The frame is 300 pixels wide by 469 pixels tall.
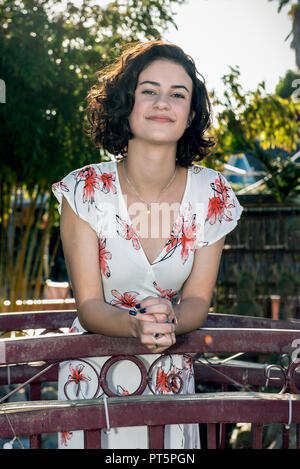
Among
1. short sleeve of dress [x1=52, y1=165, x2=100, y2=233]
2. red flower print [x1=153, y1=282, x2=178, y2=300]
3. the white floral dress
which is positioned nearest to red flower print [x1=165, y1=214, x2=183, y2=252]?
the white floral dress

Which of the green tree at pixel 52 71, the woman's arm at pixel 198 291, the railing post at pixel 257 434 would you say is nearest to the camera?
the railing post at pixel 257 434

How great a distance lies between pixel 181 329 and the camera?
4.98ft

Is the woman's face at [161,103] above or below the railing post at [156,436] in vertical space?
above

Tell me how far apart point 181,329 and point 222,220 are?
45 cm

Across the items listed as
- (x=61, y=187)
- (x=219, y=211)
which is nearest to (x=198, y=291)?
(x=219, y=211)

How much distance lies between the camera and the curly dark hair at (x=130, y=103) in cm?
185

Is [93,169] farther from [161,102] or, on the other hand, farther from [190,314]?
[190,314]

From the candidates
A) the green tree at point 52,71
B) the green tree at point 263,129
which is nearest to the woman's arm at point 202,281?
the green tree at point 52,71

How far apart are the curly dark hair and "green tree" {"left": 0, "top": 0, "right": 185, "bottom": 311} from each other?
1925mm

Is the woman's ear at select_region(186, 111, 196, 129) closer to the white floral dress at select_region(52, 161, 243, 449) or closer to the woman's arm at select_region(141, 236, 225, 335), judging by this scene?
the white floral dress at select_region(52, 161, 243, 449)

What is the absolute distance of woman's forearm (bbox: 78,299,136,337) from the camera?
56.8 inches

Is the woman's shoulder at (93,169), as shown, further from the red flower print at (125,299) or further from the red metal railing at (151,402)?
the red metal railing at (151,402)

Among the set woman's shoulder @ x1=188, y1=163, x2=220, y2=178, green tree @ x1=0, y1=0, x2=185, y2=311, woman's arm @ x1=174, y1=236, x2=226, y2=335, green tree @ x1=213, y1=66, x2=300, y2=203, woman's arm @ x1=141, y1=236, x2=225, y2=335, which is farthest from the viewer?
green tree @ x1=213, y1=66, x2=300, y2=203
